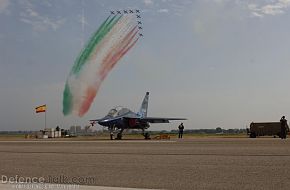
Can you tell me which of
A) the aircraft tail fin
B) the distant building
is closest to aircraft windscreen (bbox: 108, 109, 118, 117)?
the aircraft tail fin

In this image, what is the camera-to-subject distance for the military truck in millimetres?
44641

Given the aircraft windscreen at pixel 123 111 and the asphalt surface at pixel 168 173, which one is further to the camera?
the aircraft windscreen at pixel 123 111

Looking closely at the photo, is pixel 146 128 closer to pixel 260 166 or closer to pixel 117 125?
pixel 117 125

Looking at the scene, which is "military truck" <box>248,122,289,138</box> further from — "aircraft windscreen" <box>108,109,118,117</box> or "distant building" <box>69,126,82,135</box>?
"distant building" <box>69,126,82,135</box>

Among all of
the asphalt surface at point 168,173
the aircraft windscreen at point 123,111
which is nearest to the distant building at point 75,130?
the aircraft windscreen at point 123,111

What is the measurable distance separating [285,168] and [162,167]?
3.75 metres

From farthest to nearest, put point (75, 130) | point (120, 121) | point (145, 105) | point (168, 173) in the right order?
point (75, 130) → point (145, 105) → point (120, 121) → point (168, 173)

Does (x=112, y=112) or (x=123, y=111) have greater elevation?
(x=123, y=111)

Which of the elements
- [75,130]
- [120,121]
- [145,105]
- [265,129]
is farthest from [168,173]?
[75,130]

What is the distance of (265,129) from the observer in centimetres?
4531

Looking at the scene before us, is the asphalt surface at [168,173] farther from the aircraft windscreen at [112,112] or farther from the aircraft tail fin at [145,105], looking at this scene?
the aircraft tail fin at [145,105]

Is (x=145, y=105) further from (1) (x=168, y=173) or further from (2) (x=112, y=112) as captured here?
(1) (x=168, y=173)

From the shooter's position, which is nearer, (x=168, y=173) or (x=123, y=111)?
(x=168, y=173)

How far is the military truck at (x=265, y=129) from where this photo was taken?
44.6 meters
